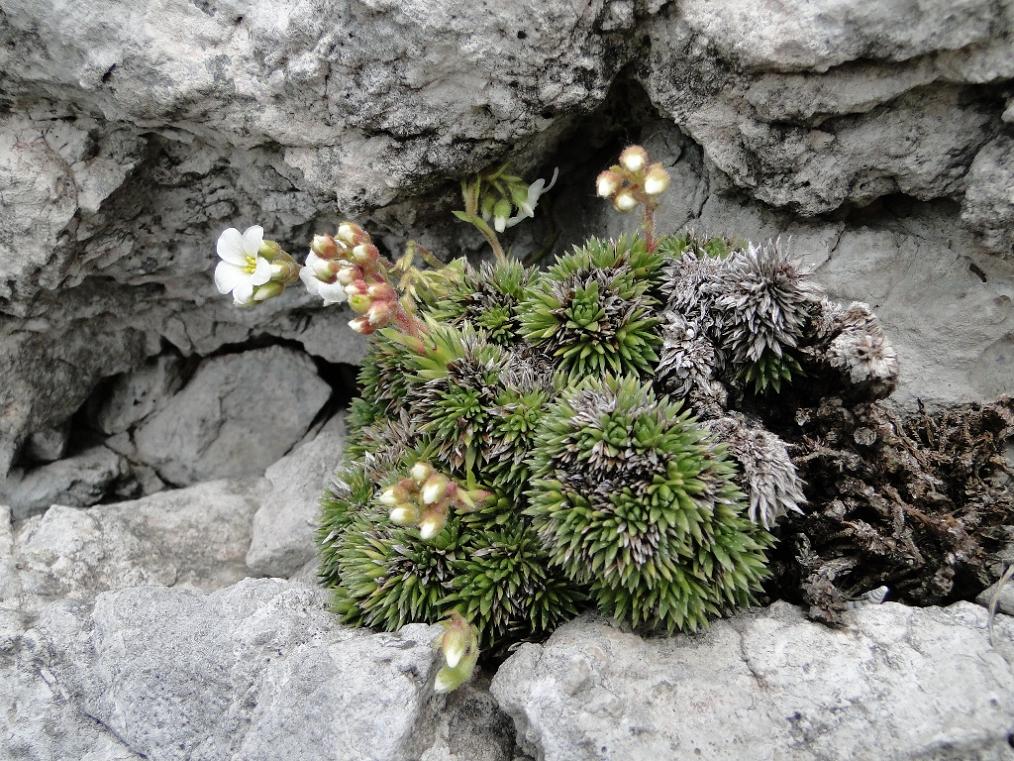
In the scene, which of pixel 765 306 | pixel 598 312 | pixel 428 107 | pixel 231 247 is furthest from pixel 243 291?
pixel 765 306

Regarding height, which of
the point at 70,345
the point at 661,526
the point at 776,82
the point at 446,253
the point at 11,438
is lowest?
the point at 11,438

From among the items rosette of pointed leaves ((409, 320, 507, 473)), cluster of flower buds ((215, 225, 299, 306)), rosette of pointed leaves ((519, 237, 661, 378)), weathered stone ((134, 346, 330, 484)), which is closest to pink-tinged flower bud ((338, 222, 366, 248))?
cluster of flower buds ((215, 225, 299, 306))

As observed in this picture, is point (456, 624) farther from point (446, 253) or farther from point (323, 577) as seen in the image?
point (446, 253)

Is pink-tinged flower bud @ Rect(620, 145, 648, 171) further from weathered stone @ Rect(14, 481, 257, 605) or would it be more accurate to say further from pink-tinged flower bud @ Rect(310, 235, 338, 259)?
weathered stone @ Rect(14, 481, 257, 605)

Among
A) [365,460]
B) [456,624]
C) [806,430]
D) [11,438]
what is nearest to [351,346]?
[365,460]

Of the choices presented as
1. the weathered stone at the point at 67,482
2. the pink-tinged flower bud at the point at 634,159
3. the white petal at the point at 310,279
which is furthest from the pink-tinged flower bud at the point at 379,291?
the weathered stone at the point at 67,482

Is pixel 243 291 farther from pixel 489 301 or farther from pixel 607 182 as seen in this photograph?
pixel 607 182

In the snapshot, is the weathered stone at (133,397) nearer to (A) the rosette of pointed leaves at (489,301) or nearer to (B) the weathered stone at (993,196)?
(A) the rosette of pointed leaves at (489,301)
